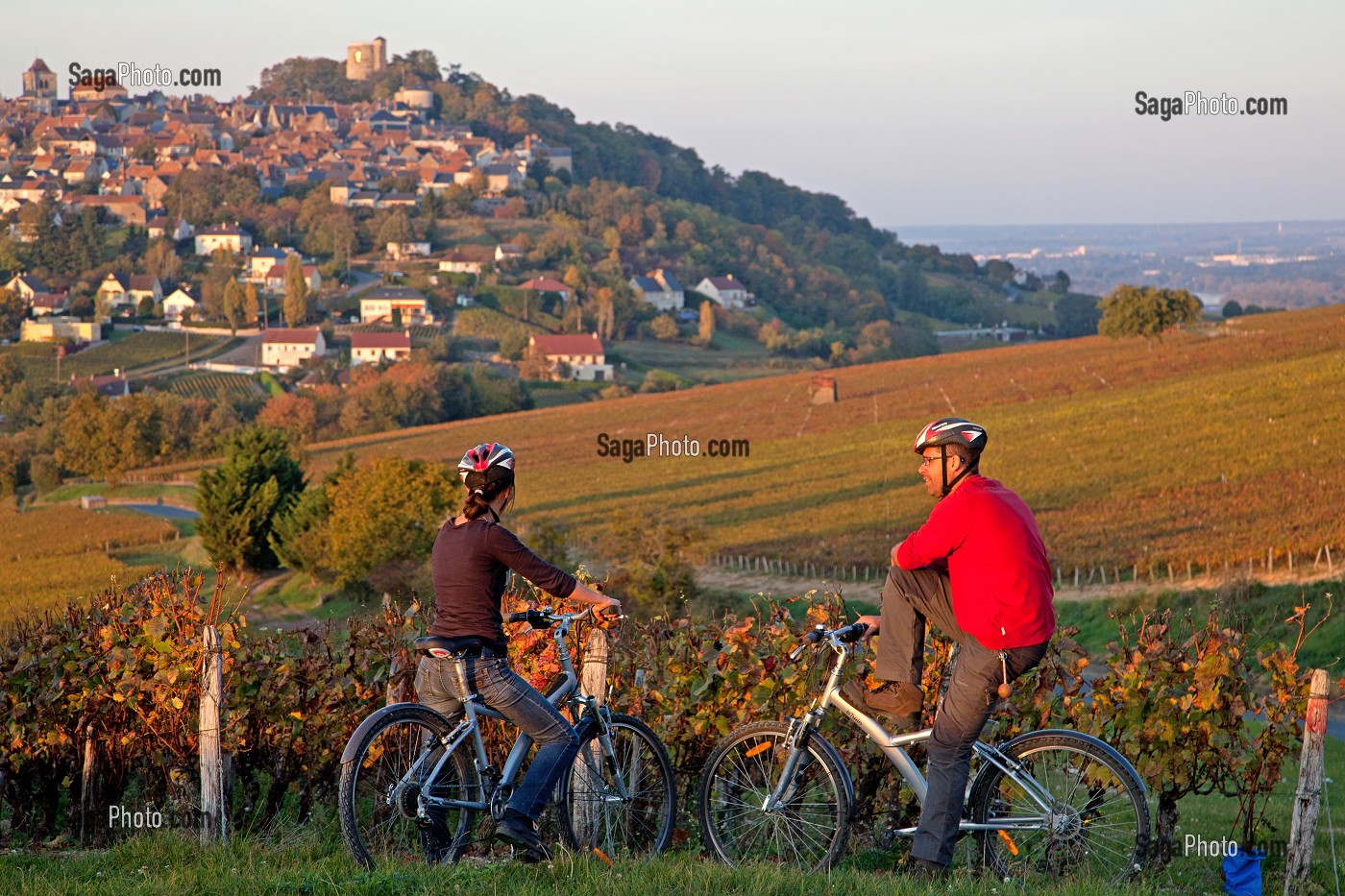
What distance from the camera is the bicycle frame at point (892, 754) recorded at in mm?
5191

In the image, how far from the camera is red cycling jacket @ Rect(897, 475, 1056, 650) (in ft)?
16.0

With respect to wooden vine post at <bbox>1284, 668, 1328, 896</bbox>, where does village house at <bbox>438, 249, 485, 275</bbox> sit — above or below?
above

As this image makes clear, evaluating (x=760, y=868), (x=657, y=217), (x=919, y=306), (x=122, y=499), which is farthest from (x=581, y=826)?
(x=657, y=217)

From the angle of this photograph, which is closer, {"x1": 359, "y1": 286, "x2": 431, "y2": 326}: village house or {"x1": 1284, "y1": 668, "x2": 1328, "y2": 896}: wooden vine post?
{"x1": 1284, "y1": 668, "x2": 1328, "y2": 896}: wooden vine post

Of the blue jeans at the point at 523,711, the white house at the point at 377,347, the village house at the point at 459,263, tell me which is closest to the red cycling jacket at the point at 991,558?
the blue jeans at the point at 523,711

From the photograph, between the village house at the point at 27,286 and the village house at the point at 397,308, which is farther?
the village house at the point at 27,286

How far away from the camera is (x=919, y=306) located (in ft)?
577

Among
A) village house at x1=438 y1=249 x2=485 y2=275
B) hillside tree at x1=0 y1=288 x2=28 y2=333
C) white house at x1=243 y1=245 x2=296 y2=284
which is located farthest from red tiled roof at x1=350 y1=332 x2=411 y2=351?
white house at x1=243 y1=245 x2=296 y2=284

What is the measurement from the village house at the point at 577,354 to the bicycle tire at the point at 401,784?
100313 mm

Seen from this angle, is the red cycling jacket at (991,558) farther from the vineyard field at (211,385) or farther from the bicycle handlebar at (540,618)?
the vineyard field at (211,385)

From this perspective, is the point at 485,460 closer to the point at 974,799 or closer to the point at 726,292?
the point at 974,799

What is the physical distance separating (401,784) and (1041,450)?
135ft

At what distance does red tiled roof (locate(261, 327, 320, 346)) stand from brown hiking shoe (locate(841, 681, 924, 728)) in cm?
11174

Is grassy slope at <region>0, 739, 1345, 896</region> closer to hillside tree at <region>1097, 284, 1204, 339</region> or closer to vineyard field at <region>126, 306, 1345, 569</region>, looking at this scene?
vineyard field at <region>126, 306, 1345, 569</region>
